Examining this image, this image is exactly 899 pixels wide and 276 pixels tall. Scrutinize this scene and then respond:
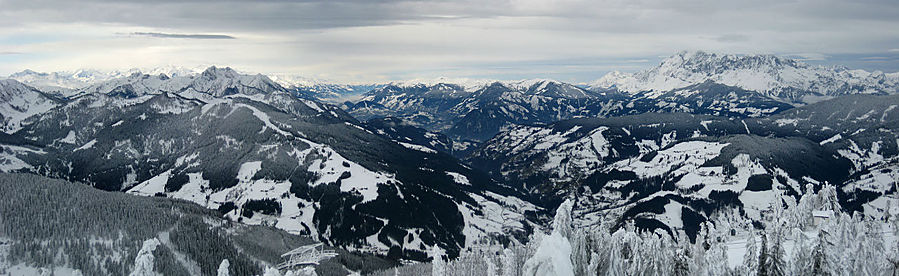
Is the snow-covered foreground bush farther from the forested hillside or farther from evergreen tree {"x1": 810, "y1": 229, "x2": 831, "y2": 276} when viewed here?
the forested hillside

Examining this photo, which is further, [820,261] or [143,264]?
[143,264]

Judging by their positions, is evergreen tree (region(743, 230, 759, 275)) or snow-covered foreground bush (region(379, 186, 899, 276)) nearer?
snow-covered foreground bush (region(379, 186, 899, 276))

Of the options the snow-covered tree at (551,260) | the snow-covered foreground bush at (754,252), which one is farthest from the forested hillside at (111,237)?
the snow-covered tree at (551,260)

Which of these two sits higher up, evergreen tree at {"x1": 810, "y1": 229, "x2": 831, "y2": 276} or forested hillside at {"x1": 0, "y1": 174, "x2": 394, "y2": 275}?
evergreen tree at {"x1": 810, "y1": 229, "x2": 831, "y2": 276}

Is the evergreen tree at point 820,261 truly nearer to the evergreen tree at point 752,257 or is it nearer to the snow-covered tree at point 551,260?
the evergreen tree at point 752,257

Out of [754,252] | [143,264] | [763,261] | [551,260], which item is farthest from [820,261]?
[143,264]

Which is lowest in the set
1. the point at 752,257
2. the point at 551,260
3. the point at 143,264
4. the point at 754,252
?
the point at 143,264

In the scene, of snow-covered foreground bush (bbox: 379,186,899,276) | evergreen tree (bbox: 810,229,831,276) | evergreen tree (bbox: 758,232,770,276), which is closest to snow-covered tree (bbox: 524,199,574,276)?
snow-covered foreground bush (bbox: 379,186,899,276)

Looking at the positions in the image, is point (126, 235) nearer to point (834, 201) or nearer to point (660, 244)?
point (660, 244)

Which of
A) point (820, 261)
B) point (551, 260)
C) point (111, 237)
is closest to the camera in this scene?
point (551, 260)

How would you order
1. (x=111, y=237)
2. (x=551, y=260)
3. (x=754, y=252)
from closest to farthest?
(x=551, y=260), (x=754, y=252), (x=111, y=237)

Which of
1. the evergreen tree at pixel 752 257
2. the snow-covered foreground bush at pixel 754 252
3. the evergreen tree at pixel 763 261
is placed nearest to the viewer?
the snow-covered foreground bush at pixel 754 252

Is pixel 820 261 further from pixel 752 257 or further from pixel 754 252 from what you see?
pixel 752 257
